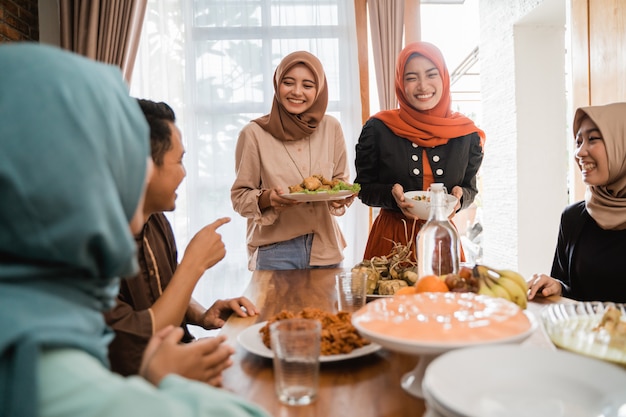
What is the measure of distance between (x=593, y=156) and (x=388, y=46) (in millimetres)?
2479

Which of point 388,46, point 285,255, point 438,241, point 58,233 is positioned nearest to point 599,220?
point 438,241

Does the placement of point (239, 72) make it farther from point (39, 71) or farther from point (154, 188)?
point (39, 71)

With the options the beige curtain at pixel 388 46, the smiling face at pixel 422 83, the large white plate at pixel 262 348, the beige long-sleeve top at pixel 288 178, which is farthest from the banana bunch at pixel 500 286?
the beige curtain at pixel 388 46

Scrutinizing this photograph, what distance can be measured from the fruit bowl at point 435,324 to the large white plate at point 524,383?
3 centimetres

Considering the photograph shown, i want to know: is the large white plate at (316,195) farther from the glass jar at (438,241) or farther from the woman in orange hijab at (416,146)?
the glass jar at (438,241)

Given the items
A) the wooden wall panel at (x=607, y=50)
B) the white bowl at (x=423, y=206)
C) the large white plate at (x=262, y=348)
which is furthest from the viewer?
the wooden wall panel at (x=607, y=50)

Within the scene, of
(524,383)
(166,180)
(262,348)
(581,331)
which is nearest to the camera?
(524,383)

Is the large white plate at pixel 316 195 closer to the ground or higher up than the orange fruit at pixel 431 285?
higher up

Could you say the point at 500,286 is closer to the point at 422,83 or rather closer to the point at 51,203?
the point at 51,203

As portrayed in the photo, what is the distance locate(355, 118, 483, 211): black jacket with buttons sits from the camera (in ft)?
7.83

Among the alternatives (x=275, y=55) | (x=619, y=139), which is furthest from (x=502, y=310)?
(x=275, y=55)

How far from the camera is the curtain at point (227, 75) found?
407 centimetres

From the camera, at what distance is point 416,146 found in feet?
8.04

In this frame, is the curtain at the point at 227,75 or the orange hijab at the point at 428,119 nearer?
the orange hijab at the point at 428,119
